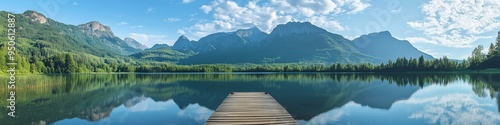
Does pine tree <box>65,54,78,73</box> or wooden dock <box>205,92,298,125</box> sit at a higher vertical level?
pine tree <box>65,54,78,73</box>

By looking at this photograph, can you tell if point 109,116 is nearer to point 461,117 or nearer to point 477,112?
point 461,117

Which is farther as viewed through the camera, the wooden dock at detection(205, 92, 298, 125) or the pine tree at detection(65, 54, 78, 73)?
the pine tree at detection(65, 54, 78, 73)

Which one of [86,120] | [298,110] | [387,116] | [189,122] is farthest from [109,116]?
[387,116]

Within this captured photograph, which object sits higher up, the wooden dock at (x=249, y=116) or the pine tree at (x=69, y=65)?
the pine tree at (x=69, y=65)

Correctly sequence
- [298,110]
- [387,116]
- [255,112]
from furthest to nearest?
[298,110]
[387,116]
[255,112]

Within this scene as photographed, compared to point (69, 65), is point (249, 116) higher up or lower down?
lower down

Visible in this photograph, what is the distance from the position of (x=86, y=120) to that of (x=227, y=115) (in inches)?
573

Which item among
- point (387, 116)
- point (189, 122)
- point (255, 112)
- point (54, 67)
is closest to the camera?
point (255, 112)

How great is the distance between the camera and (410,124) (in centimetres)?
2658

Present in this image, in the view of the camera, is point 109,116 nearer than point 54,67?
Yes

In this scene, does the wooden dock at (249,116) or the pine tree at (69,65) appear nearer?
the wooden dock at (249,116)

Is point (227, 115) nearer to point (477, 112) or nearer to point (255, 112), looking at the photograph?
point (255, 112)

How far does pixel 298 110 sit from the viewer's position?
32.9 m

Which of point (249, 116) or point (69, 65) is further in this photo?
point (69, 65)
